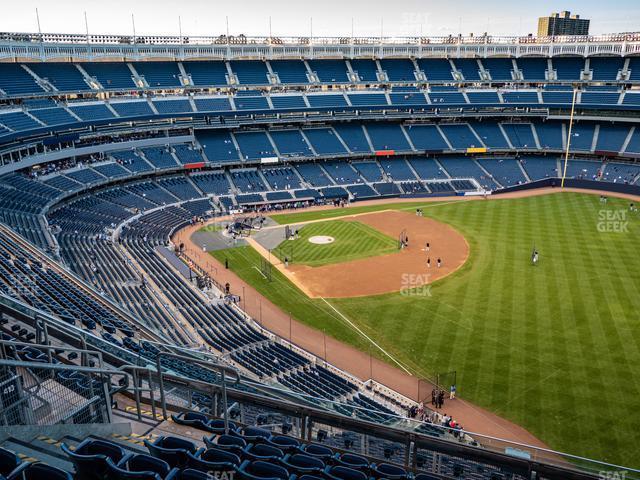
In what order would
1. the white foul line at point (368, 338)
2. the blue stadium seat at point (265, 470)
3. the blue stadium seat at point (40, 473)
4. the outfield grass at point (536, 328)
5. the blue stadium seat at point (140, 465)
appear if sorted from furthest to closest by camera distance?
the white foul line at point (368, 338) < the outfield grass at point (536, 328) < the blue stadium seat at point (265, 470) < the blue stadium seat at point (140, 465) < the blue stadium seat at point (40, 473)

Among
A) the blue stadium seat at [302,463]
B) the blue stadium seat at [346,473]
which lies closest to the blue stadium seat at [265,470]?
the blue stadium seat at [302,463]

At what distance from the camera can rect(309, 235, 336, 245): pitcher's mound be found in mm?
51406

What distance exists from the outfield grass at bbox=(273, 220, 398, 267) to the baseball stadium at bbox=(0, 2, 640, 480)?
0.38 metres

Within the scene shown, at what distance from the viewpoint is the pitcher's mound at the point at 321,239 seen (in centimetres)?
5141

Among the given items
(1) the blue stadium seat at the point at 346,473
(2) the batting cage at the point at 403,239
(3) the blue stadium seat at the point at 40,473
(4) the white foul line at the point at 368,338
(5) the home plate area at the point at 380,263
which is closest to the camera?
(3) the blue stadium seat at the point at 40,473

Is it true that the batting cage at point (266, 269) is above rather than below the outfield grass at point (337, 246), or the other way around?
below

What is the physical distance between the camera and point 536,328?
32312 mm

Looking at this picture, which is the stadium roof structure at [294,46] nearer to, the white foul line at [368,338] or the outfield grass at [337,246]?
the outfield grass at [337,246]

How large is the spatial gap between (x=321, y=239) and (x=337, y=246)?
2686 mm

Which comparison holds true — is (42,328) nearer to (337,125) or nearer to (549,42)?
(337,125)

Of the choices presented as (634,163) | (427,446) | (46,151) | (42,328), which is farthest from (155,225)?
(634,163)

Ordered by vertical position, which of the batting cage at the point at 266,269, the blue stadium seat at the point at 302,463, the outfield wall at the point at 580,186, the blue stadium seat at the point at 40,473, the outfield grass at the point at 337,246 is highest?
the blue stadium seat at the point at 40,473

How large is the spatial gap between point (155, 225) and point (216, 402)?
147ft

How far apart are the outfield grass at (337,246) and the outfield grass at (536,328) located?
4.05 metres
